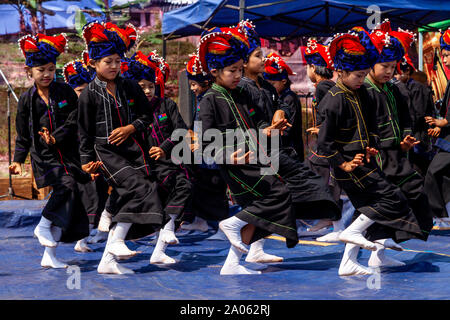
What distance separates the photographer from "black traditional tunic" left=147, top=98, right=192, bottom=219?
6277mm

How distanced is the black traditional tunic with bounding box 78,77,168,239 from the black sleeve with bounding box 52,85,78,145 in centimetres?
62

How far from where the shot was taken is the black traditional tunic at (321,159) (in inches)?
274

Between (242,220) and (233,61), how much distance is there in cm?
120

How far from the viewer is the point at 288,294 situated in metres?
4.06

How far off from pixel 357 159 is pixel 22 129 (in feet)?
9.46

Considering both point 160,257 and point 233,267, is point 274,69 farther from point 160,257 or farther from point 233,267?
point 233,267

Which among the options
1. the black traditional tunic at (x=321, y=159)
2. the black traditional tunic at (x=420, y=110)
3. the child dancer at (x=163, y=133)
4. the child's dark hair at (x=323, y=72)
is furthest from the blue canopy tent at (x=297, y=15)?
the child dancer at (x=163, y=133)

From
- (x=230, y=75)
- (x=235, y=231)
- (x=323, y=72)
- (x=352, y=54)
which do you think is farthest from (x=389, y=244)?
(x=323, y=72)

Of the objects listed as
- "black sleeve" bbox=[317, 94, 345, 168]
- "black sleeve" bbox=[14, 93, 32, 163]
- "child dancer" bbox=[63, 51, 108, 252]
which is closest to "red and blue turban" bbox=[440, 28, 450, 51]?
"black sleeve" bbox=[317, 94, 345, 168]

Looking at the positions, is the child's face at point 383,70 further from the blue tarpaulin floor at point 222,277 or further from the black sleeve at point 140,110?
the black sleeve at point 140,110

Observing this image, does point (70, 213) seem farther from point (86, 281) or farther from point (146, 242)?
point (146, 242)

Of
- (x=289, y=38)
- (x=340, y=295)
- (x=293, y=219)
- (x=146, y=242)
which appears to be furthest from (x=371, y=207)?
(x=289, y=38)

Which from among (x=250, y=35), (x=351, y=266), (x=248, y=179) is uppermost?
(x=250, y=35)

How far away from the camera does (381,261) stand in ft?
16.5
